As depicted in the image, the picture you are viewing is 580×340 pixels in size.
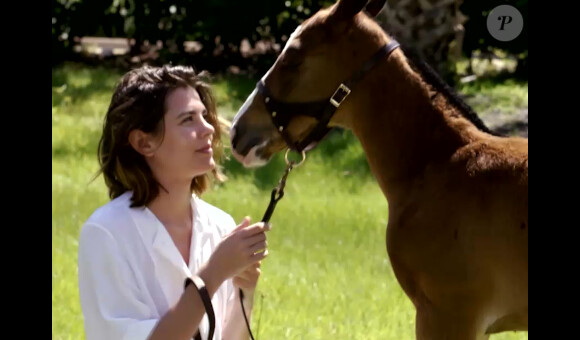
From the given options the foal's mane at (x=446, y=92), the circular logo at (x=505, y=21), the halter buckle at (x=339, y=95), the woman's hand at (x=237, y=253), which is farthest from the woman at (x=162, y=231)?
the circular logo at (x=505, y=21)

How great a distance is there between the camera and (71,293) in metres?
6.00

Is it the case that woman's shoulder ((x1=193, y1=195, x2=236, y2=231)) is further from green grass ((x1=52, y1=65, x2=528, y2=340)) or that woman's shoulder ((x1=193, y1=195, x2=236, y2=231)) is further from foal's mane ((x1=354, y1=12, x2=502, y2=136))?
foal's mane ((x1=354, y1=12, x2=502, y2=136))

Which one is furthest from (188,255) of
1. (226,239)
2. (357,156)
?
(357,156)

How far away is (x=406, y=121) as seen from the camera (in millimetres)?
3824

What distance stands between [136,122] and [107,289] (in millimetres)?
564

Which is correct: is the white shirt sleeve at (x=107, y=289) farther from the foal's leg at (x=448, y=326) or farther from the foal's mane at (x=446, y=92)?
the foal's mane at (x=446, y=92)

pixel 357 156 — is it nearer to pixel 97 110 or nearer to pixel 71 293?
pixel 97 110

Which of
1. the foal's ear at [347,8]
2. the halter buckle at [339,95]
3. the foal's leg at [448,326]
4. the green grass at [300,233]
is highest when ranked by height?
the foal's ear at [347,8]

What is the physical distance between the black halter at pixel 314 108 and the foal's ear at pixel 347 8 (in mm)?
180

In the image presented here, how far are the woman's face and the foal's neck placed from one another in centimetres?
79

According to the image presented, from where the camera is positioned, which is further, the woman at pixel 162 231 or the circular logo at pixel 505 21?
the circular logo at pixel 505 21

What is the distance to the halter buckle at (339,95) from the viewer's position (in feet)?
12.6

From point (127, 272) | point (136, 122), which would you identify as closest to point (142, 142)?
point (136, 122)

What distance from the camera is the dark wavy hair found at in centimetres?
328
